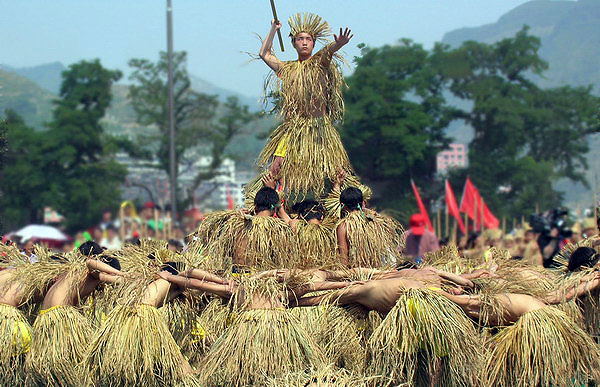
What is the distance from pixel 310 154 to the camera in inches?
259

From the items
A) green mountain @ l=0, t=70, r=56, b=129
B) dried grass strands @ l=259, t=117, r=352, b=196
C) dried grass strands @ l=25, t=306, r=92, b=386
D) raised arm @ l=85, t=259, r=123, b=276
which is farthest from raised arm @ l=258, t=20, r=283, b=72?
green mountain @ l=0, t=70, r=56, b=129

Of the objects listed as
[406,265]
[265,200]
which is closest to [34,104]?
[265,200]

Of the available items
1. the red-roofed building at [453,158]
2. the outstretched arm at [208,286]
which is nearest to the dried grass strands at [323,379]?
the outstretched arm at [208,286]

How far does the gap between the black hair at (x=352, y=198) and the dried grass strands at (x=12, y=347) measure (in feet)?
7.64

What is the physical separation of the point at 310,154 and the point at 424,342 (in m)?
1.82

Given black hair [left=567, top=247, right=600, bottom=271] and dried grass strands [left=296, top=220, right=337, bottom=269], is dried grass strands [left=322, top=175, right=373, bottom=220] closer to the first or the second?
dried grass strands [left=296, top=220, right=337, bottom=269]

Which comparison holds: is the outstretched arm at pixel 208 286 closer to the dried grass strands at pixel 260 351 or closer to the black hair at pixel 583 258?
the dried grass strands at pixel 260 351

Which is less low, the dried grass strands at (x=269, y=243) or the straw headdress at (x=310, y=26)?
the straw headdress at (x=310, y=26)

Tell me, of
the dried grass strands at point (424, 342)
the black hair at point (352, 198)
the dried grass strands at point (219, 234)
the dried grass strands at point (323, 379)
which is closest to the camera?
the dried grass strands at point (323, 379)

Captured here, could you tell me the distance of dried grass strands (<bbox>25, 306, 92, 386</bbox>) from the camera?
6203mm

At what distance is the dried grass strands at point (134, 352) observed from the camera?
559 cm

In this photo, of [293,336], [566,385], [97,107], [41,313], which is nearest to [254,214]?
[293,336]

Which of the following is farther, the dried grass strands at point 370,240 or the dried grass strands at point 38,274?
the dried grass strands at point 38,274

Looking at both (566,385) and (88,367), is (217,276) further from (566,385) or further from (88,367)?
(566,385)
